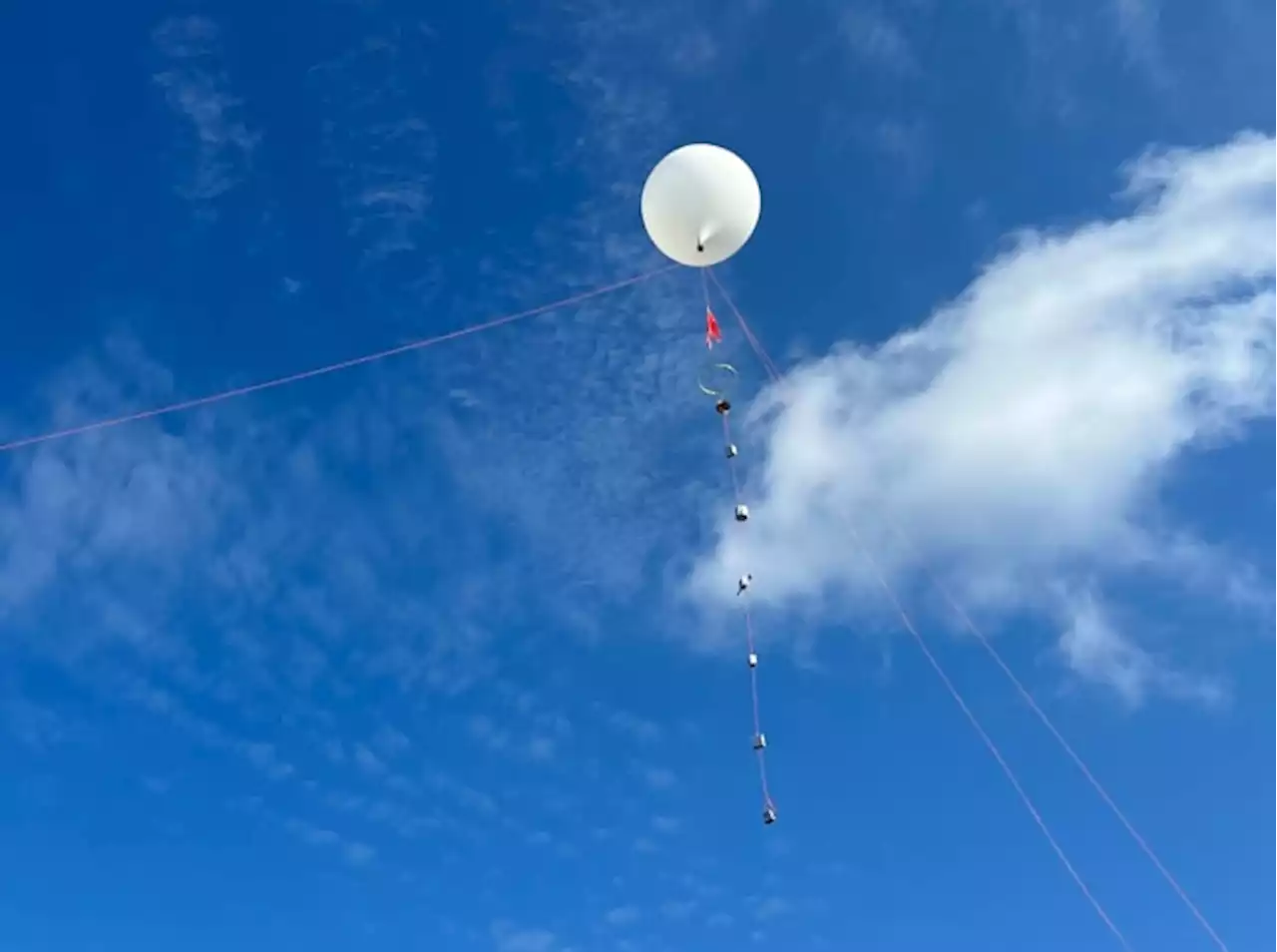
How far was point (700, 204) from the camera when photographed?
1584cm

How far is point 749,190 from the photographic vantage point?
16250 mm

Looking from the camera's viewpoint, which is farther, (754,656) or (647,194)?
(754,656)

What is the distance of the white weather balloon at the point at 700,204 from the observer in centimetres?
1581

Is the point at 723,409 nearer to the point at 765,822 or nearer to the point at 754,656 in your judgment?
the point at 754,656

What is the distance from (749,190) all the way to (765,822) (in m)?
7.92

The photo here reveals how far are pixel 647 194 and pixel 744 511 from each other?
419 centimetres

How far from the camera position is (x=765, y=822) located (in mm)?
16375

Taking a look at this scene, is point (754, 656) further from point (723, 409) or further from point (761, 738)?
point (723, 409)

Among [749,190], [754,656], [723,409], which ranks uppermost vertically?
[749,190]

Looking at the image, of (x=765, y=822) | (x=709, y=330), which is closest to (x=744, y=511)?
(x=709, y=330)

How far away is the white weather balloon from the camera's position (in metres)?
15.8

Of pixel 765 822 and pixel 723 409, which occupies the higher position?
pixel 723 409

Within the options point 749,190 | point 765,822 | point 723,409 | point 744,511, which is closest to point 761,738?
point 765,822

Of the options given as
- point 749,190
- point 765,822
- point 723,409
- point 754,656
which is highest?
point 749,190
